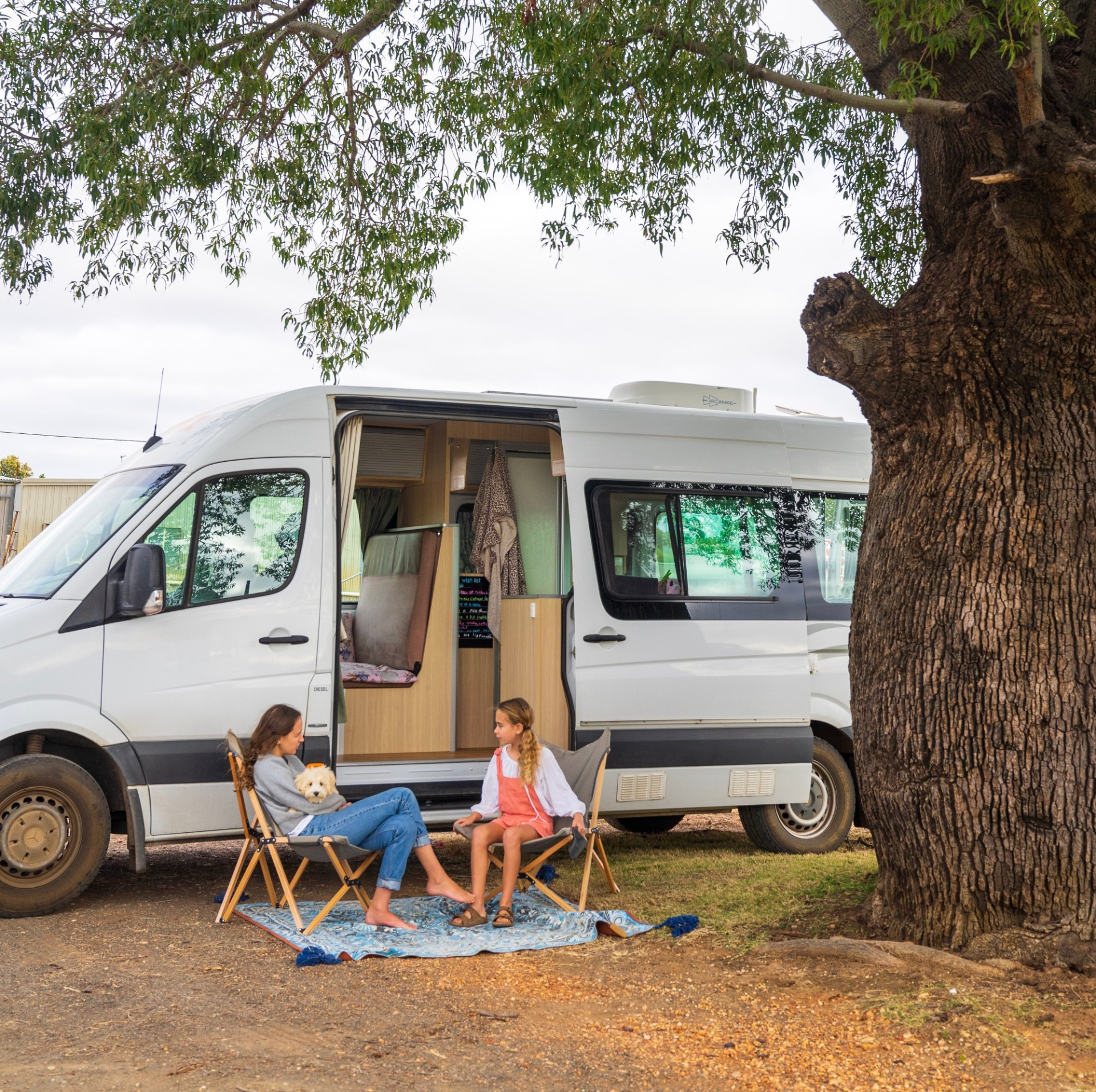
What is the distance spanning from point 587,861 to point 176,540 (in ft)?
8.67

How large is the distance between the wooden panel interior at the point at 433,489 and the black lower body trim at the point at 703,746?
7.06 ft

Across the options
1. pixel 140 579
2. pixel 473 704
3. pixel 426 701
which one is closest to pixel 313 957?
pixel 140 579

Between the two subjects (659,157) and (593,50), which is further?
(659,157)

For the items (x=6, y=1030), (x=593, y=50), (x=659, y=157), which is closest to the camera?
(x=6, y=1030)

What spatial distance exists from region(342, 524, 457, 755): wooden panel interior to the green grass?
1184 mm

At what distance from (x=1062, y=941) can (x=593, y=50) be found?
461 cm

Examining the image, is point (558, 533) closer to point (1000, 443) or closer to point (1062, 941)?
point (1000, 443)

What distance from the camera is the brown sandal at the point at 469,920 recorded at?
6094 millimetres

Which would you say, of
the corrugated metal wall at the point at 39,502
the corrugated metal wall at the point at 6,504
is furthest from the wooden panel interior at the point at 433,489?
the corrugated metal wall at the point at 6,504

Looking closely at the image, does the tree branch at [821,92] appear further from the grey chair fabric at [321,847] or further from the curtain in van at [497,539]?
the grey chair fabric at [321,847]

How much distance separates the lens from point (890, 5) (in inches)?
192

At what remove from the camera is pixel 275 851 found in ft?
20.1

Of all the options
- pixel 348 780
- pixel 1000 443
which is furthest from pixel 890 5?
pixel 348 780

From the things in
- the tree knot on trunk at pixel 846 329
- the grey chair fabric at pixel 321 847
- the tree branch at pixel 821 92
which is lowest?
the grey chair fabric at pixel 321 847
